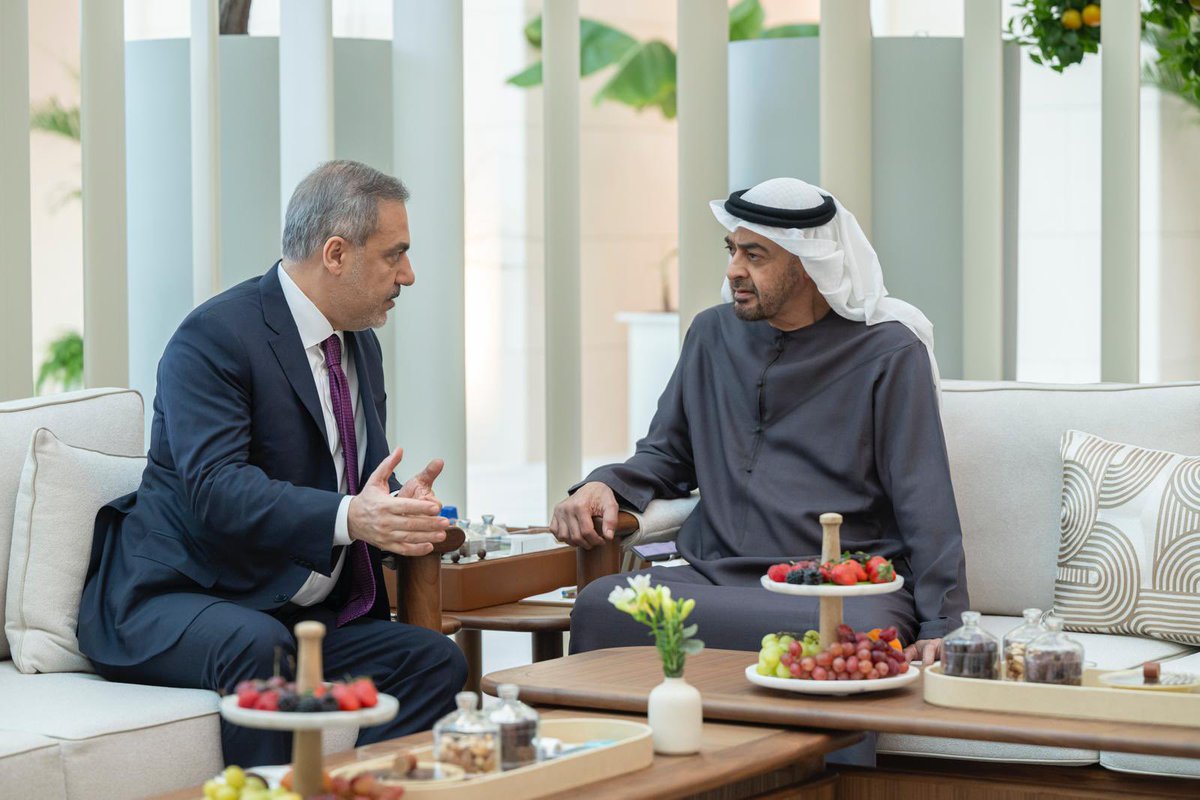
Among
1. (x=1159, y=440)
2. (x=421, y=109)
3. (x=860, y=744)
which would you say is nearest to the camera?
(x=860, y=744)

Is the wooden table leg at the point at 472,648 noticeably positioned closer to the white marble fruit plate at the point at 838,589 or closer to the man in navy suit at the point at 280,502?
the man in navy suit at the point at 280,502

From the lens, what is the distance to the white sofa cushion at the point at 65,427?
2.95 metres

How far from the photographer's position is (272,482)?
9.33 feet

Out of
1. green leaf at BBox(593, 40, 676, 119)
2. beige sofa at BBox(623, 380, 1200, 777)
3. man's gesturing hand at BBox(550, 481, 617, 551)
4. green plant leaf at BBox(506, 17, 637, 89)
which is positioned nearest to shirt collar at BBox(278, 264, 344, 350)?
man's gesturing hand at BBox(550, 481, 617, 551)

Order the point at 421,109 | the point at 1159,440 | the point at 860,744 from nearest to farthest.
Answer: the point at 860,744 < the point at 1159,440 < the point at 421,109

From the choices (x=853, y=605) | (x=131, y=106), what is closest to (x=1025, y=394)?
(x=853, y=605)

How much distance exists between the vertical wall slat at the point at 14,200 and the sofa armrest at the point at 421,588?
1563 millimetres

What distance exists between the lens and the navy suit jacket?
281 centimetres

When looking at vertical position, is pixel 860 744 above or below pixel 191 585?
below

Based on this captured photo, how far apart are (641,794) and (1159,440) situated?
1.82 meters

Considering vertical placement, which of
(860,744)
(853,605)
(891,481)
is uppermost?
(891,481)

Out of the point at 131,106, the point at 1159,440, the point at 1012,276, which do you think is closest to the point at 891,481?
the point at 1159,440

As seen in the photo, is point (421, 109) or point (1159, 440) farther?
point (421, 109)

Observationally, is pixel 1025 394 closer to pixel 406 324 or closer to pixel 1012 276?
pixel 1012 276
